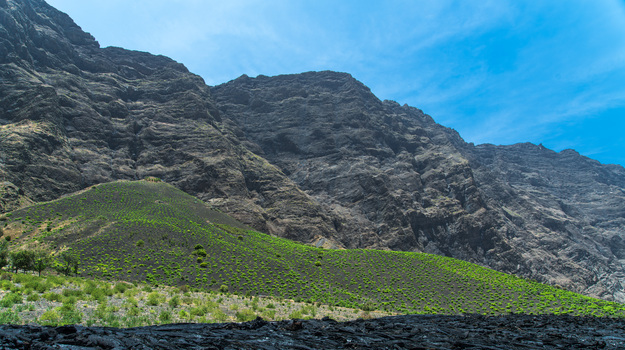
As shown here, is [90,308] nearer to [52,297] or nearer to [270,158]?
[52,297]

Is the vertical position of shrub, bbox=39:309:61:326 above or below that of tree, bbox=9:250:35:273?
below

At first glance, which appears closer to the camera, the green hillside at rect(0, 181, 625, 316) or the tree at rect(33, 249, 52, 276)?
the tree at rect(33, 249, 52, 276)

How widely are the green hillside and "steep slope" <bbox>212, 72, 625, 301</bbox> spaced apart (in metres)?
42.8

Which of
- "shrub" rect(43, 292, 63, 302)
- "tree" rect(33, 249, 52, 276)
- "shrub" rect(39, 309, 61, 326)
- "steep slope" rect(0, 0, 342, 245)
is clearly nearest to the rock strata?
"shrub" rect(39, 309, 61, 326)

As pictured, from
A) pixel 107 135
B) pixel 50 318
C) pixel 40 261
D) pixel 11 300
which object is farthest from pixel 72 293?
pixel 107 135

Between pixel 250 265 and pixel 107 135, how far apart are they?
74.0 meters

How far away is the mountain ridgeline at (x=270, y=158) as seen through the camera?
82.4m

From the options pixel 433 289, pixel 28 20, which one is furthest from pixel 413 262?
pixel 28 20

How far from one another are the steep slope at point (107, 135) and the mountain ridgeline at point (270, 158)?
40 centimetres

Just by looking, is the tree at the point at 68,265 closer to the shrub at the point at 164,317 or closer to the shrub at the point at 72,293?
the shrub at the point at 72,293

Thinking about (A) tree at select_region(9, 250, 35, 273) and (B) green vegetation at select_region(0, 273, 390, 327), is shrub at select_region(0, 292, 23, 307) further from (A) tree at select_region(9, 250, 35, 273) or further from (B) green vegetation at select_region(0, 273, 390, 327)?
(A) tree at select_region(9, 250, 35, 273)

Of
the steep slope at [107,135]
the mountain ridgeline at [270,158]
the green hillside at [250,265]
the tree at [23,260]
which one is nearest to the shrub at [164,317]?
the green hillside at [250,265]

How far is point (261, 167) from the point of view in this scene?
111 meters

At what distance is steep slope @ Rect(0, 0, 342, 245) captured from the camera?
72.2m
